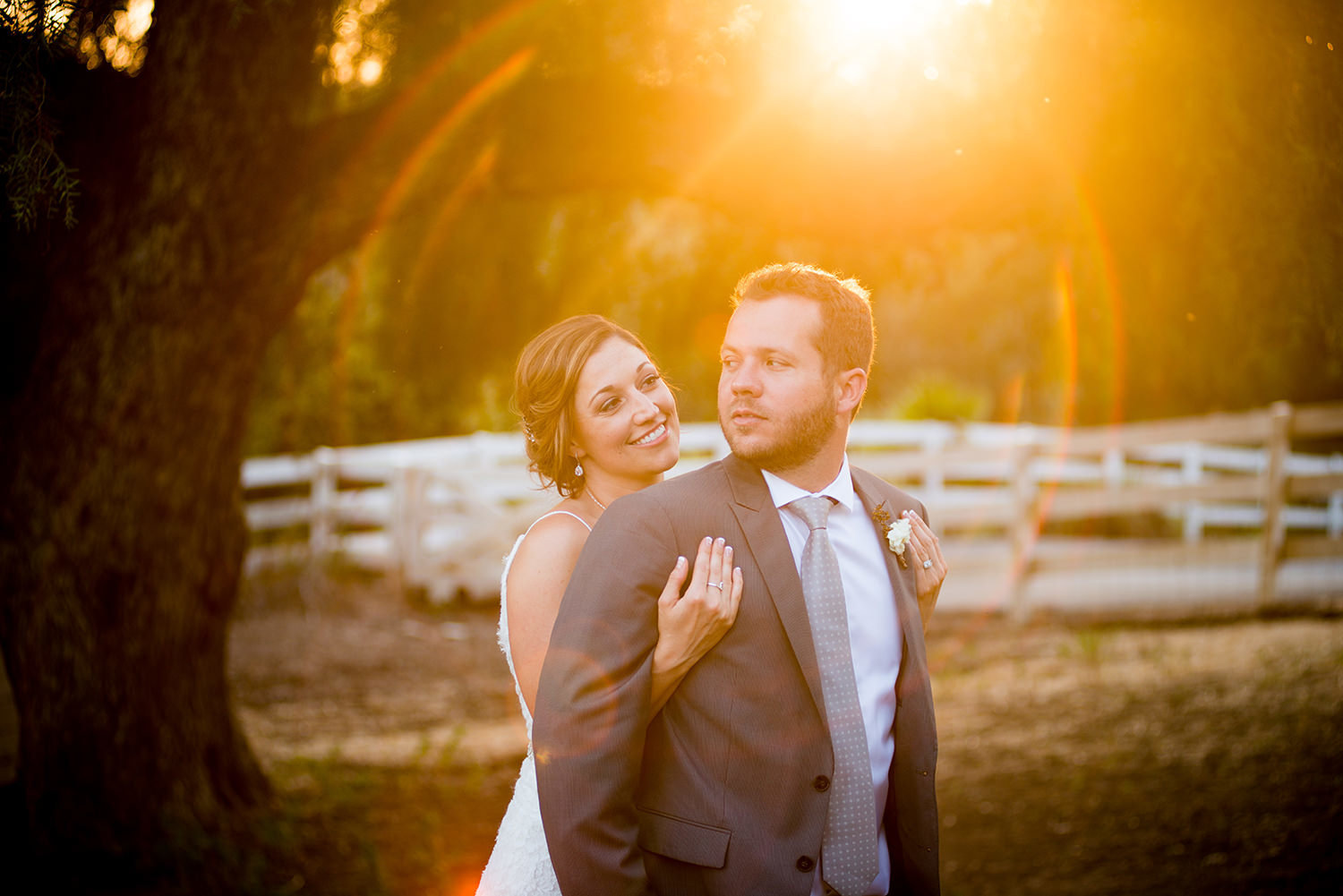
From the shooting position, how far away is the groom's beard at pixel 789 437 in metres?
2.20

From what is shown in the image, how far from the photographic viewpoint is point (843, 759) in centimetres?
214

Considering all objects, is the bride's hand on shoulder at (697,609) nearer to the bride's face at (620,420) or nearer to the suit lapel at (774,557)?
the suit lapel at (774,557)

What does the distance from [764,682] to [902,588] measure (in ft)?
1.45

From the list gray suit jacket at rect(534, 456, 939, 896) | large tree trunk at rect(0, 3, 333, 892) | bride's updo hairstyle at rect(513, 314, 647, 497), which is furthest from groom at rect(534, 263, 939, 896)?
large tree trunk at rect(0, 3, 333, 892)

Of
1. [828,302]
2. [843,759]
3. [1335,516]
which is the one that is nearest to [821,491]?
[828,302]

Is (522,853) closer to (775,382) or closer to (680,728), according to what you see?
(680,728)

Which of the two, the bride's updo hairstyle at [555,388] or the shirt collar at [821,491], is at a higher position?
the bride's updo hairstyle at [555,388]

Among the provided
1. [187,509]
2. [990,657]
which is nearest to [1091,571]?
[990,657]

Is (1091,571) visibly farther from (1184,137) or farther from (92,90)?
(92,90)

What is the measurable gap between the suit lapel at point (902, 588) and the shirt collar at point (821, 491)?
3 cm

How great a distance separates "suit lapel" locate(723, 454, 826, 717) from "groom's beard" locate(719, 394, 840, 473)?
0.05 metres

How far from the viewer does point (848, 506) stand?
92.9 inches

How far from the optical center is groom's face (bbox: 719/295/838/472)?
219 centimetres

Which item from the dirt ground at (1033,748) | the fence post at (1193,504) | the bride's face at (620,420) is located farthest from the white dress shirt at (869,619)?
the fence post at (1193,504)
